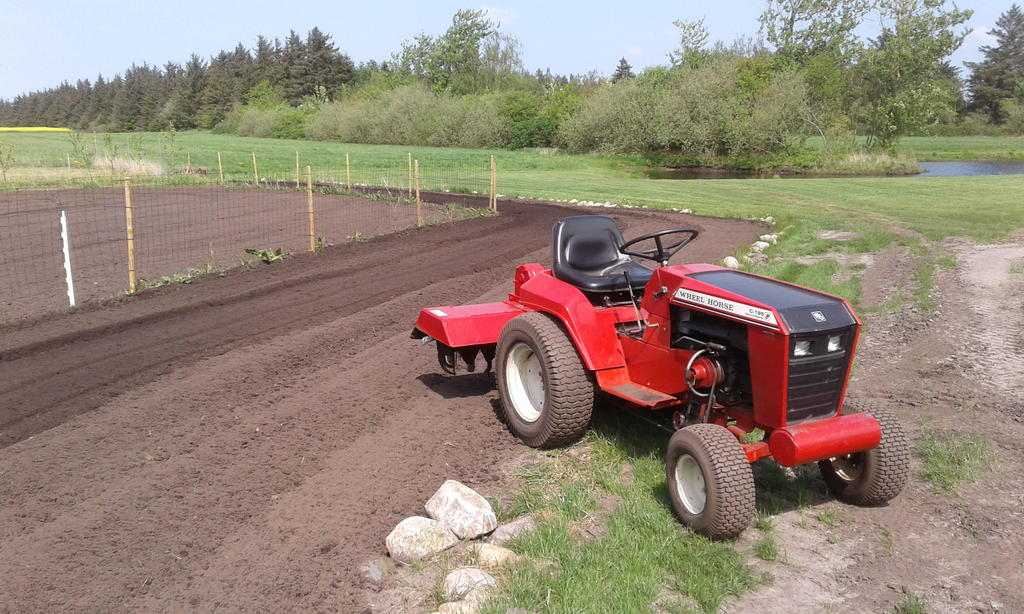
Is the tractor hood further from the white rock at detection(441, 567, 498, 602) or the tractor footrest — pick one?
the white rock at detection(441, 567, 498, 602)

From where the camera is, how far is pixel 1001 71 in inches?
3068

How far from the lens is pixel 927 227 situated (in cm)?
1461

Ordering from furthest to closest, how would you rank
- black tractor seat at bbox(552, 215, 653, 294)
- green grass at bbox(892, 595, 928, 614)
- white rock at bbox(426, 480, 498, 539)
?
black tractor seat at bbox(552, 215, 653, 294) → white rock at bbox(426, 480, 498, 539) → green grass at bbox(892, 595, 928, 614)

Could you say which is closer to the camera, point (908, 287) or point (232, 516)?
point (232, 516)

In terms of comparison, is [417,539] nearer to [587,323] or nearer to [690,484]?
[690,484]

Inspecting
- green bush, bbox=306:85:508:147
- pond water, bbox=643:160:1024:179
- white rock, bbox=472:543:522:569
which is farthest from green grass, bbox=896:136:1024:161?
white rock, bbox=472:543:522:569

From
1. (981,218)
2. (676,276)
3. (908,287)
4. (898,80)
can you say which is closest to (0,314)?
(676,276)

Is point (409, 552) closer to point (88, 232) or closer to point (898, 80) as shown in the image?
point (88, 232)

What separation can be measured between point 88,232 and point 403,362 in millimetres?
12025

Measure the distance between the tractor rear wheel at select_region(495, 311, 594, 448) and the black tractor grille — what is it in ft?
4.55

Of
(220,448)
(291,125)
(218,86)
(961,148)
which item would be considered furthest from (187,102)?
(220,448)

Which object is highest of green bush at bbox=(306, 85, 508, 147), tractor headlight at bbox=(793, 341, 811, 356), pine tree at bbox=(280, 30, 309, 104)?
pine tree at bbox=(280, 30, 309, 104)

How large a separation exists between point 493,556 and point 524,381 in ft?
6.28

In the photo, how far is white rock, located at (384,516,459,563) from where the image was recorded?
12.8ft
